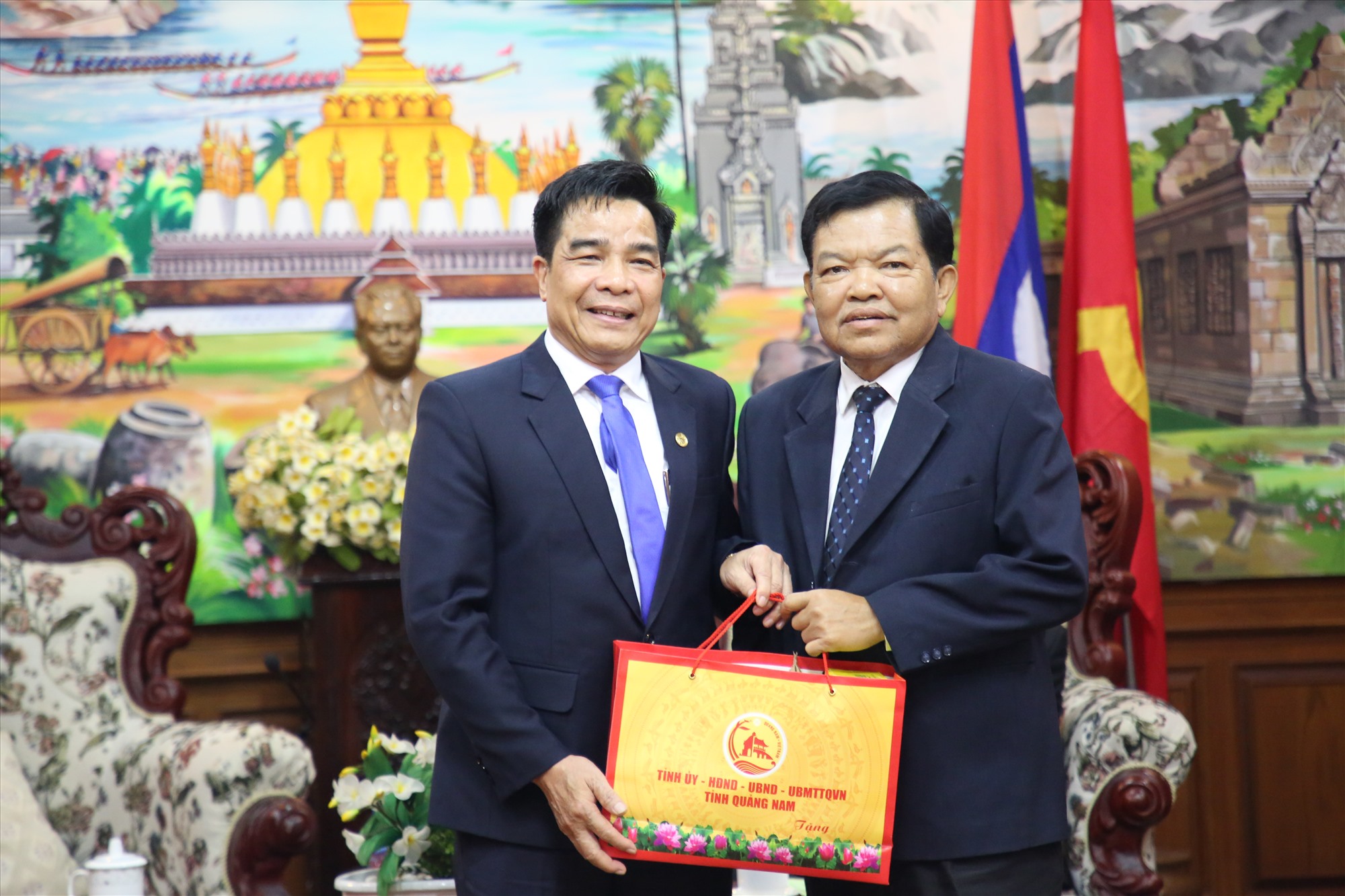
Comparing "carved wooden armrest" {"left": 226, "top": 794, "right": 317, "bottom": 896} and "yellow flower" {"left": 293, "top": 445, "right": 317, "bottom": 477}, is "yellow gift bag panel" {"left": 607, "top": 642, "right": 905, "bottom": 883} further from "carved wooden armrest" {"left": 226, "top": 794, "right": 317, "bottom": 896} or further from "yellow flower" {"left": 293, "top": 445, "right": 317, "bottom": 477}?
"yellow flower" {"left": 293, "top": 445, "right": 317, "bottom": 477}

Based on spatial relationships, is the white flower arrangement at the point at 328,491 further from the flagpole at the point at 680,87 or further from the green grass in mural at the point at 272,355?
the flagpole at the point at 680,87

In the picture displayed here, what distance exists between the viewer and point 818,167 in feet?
12.4

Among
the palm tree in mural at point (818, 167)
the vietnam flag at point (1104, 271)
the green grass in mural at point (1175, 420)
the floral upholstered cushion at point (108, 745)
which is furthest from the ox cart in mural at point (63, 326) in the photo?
the green grass in mural at point (1175, 420)

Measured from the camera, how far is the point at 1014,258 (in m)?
3.55

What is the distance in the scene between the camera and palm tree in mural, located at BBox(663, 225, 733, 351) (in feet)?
12.3

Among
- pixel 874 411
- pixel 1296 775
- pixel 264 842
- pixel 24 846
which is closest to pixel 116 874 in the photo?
pixel 264 842

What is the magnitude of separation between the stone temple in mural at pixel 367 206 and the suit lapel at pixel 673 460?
1.97m

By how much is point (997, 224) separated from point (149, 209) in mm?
2382

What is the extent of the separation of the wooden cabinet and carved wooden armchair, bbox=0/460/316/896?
263cm

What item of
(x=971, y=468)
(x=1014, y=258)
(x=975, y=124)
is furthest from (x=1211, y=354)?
(x=971, y=468)

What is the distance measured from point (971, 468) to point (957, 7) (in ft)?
8.34

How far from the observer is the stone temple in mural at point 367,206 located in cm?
362

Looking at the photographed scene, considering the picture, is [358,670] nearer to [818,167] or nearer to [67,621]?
[67,621]

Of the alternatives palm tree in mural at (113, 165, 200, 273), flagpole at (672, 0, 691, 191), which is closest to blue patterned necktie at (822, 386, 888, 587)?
flagpole at (672, 0, 691, 191)
